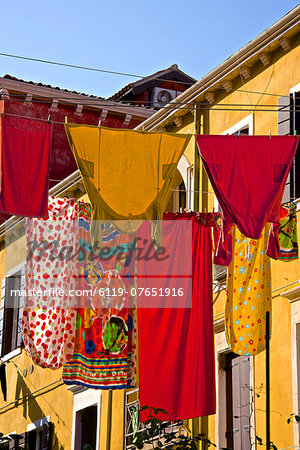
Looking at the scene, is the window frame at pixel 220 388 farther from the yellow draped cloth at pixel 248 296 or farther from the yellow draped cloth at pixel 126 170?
the yellow draped cloth at pixel 126 170

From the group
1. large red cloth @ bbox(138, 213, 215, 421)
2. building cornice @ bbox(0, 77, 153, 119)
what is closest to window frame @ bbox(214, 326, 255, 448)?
large red cloth @ bbox(138, 213, 215, 421)

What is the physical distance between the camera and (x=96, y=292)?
13.2 m

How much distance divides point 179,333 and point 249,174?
82.8 inches

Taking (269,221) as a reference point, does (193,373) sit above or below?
below

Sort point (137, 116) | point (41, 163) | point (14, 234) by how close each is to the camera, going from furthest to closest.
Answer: point (137, 116)
point (14, 234)
point (41, 163)

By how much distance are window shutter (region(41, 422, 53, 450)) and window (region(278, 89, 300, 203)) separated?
7324mm

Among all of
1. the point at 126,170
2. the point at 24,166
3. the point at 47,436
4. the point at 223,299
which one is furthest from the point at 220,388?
the point at 47,436

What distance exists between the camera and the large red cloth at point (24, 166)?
475 inches

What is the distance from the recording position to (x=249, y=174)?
1162 cm

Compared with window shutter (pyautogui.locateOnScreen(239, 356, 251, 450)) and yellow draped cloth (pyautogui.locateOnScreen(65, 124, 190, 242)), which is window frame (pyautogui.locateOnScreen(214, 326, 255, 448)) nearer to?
window shutter (pyautogui.locateOnScreen(239, 356, 251, 450))

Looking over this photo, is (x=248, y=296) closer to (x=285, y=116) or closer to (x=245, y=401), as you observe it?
(x=245, y=401)

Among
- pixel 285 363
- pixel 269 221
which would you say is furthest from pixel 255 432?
pixel 269 221

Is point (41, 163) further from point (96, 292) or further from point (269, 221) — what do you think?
point (269, 221)

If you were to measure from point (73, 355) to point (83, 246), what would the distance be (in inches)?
54.9
